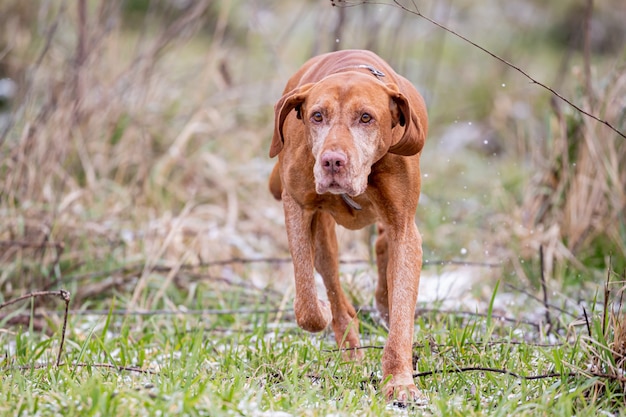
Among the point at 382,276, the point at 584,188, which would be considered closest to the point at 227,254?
the point at 382,276

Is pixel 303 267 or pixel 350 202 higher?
pixel 350 202

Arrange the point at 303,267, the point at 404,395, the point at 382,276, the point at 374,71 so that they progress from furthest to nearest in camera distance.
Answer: the point at 382,276 < the point at 303,267 < the point at 374,71 < the point at 404,395

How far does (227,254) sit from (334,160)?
3.29 metres

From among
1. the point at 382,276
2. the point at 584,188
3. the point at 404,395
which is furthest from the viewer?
the point at 584,188

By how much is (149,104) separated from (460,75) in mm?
7137

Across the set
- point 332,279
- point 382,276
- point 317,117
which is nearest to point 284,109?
point 317,117

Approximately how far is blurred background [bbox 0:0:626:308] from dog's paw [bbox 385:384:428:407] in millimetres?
1464

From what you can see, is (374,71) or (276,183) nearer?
(374,71)

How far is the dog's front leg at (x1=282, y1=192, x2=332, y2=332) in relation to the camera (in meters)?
3.70

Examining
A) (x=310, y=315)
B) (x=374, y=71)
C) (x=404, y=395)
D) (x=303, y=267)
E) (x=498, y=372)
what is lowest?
(x=404, y=395)

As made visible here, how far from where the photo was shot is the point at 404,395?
10.9ft

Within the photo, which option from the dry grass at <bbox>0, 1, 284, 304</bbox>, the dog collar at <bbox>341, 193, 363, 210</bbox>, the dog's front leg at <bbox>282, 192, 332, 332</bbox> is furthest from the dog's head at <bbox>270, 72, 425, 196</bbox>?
the dry grass at <bbox>0, 1, 284, 304</bbox>

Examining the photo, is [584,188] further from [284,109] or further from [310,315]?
[284,109]

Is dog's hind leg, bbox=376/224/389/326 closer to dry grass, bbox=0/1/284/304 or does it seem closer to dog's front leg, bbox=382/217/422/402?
dog's front leg, bbox=382/217/422/402
